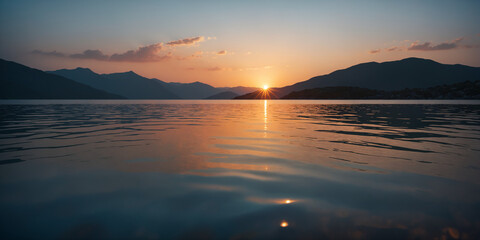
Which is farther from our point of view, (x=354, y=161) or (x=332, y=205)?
(x=354, y=161)

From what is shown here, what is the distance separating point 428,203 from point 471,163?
16.9 feet

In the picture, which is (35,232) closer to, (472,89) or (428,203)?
(428,203)

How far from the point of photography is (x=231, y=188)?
6.39 metres

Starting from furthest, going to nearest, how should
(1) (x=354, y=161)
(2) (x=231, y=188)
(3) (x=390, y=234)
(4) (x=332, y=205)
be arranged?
(1) (x=354, y=161) → (2) (x=231, y=188) → (4) (x=332, y=205) → (3) (x=390, y=234)

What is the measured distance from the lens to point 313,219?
183 inches

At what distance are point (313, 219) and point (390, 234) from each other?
1.27 meters

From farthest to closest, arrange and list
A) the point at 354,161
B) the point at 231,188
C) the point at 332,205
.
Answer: the point at 354,161 → the point at 231,188 → the point at 332,205

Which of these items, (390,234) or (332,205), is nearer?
(390,234)

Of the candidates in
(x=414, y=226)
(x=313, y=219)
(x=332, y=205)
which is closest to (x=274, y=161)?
(x=332, y=205)

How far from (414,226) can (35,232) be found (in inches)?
266

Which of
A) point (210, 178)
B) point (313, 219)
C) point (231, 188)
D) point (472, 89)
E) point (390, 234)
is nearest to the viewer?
point (390, 234)

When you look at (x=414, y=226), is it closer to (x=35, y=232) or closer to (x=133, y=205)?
(x=133, y=205)

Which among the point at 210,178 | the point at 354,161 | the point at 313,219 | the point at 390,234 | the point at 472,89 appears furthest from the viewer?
the point at 472,89

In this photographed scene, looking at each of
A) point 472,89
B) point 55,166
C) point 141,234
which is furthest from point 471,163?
point 472,89
